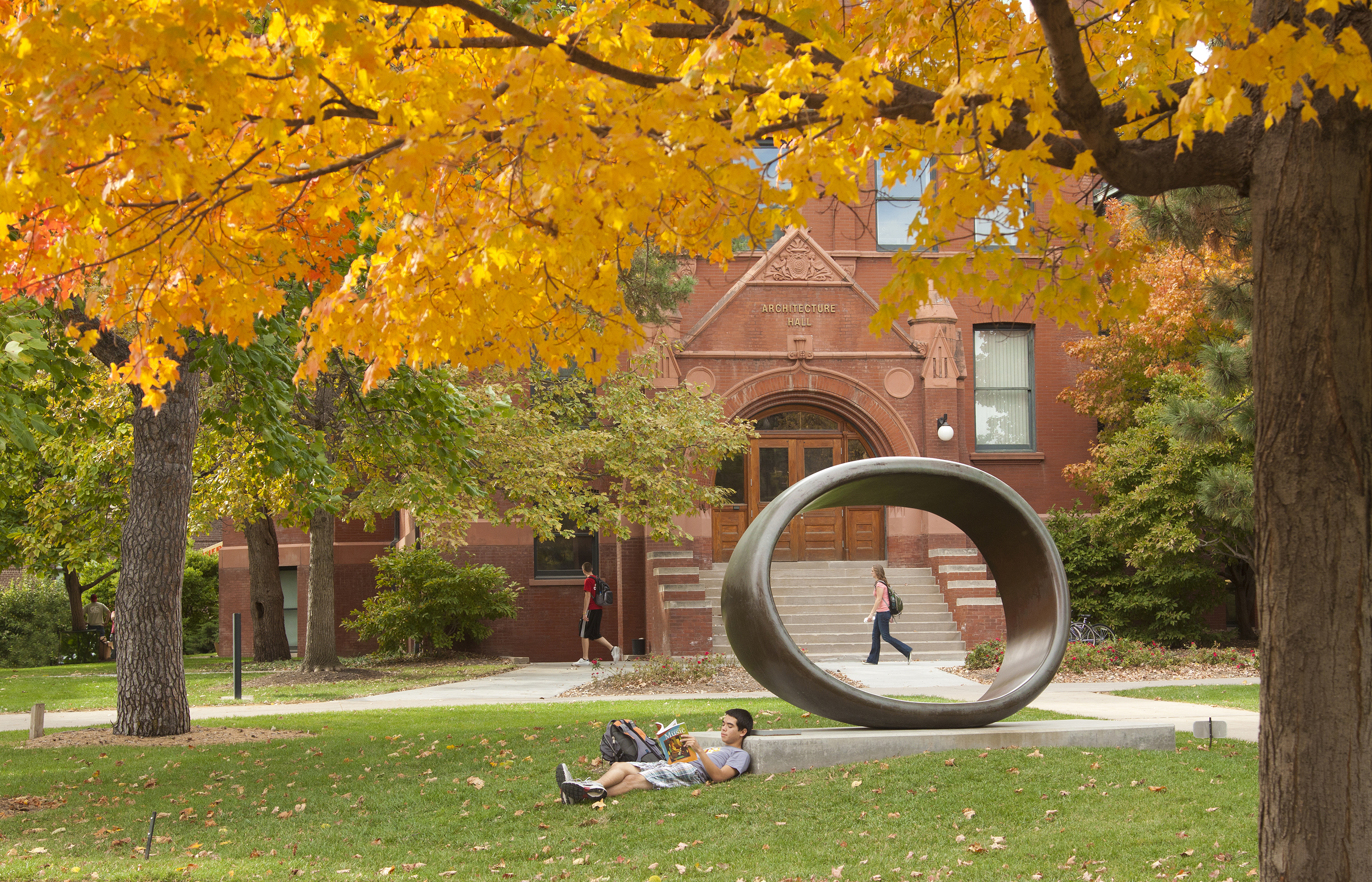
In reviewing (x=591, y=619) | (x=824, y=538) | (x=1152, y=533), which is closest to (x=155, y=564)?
(x=591, y=619)

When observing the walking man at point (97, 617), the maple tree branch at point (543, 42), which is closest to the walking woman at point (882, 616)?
the maple tree branch at point (543, 42)

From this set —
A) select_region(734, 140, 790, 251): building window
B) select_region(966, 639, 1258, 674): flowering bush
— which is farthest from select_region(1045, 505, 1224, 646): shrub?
select_region(734, 140, 790, 251): building window

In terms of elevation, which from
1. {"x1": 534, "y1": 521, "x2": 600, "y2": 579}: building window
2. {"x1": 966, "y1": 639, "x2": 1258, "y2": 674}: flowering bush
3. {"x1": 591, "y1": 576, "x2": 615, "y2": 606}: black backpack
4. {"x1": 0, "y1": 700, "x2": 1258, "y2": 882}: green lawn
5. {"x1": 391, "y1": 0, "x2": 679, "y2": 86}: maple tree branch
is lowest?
{"x1": 966, "y1": 639, "x2": 1258, "y2": 674}: flowering bush

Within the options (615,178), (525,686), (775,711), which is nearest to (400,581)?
Answer: (525,686)

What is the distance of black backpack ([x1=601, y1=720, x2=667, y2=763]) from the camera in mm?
8383

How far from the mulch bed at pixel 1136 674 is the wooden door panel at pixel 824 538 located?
5.65 meters

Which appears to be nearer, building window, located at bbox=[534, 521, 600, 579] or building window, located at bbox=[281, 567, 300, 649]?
building window, located at bbox=[534, 521, 600, 579]

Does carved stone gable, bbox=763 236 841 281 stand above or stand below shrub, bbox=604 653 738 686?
above

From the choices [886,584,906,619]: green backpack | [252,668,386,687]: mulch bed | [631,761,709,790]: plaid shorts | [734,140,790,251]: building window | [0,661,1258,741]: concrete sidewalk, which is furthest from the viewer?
[252,668,386,687]: mulch bed

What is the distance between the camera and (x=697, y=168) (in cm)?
466

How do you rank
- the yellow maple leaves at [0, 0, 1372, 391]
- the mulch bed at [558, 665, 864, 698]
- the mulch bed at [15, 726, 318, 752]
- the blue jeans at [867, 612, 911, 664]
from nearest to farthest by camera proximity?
the yellow maple leaves at [0, 0, 1372, 391], the mulch bed at [15, 726, 318, 752], the mulch bed at [558, 665, 864, 698], the blue jeans at [867, 612, 911, 664]

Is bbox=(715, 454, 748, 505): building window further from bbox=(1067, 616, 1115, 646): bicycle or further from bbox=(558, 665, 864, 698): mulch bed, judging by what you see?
bbox=(558, 665, 864, 698): mulch bed

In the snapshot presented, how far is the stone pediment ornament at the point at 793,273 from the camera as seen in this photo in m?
22.4

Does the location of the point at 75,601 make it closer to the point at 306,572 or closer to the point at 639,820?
the point at 306,572
